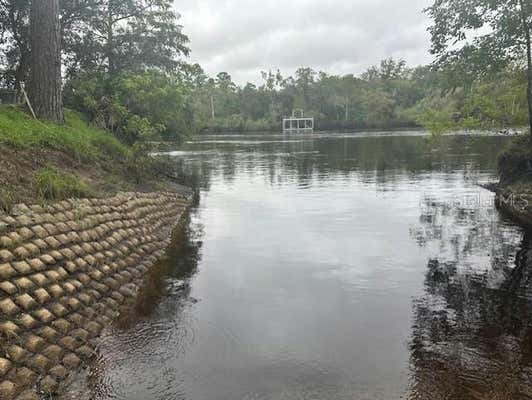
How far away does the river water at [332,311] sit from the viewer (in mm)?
5359

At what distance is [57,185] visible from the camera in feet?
28.8

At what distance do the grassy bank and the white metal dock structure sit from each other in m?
67.1

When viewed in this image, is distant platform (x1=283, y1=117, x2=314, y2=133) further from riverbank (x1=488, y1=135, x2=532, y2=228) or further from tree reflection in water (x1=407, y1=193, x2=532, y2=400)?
tree reflection in water (x1=407, y1=193, x2=532, y2=400)

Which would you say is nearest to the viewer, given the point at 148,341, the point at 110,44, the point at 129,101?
the point at 148,341

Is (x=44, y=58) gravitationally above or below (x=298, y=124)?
above

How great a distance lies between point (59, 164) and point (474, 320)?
27.8 feet

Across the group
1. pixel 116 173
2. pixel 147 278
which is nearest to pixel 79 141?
pixel 116 173

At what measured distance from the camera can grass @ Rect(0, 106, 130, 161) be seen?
33.4 ft

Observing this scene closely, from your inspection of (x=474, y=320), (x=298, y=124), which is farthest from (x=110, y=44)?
(x=298, y=124)

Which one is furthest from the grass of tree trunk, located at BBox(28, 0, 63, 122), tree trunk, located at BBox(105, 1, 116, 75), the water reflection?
tree trunk, located at BBox(105, 1, 116, 75)

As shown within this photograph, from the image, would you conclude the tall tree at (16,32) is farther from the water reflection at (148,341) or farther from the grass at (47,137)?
the water reflection at (148,341)

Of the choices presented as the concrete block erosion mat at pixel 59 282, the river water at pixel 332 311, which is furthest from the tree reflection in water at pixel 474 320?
the concrete block erosion mat at pixel 59 282

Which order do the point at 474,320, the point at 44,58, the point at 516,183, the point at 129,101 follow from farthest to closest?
the point at 129,101, the point at 516,183, the point at 44,58, the point at 474,320

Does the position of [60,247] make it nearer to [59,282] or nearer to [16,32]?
[59,282]
